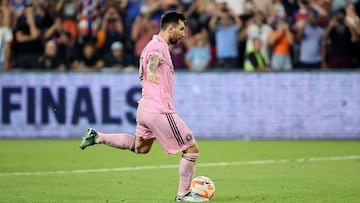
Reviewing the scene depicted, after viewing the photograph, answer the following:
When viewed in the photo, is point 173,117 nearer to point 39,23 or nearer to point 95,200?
point 95,200

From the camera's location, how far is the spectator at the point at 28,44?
2209 centimetres

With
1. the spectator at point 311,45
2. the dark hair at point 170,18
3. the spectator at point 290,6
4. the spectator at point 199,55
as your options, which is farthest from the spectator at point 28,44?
the dark hair at point 170,18

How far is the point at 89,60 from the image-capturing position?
22.2 m

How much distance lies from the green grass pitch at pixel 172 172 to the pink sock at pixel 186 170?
338 mm

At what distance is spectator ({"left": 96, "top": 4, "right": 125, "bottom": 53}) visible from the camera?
22.4 m

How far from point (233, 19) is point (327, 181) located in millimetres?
10222

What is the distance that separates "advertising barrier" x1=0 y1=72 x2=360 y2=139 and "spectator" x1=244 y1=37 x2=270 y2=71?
622 millimetres

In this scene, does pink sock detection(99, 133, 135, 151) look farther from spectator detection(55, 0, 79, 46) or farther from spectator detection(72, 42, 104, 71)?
spectator detection(55, 0, 79, 46)

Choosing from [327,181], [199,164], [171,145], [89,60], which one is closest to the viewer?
[171,145]

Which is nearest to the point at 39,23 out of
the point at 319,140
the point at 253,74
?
the point at 253,74

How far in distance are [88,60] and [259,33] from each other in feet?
13.8

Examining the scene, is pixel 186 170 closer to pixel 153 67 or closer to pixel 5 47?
pixel 153 67

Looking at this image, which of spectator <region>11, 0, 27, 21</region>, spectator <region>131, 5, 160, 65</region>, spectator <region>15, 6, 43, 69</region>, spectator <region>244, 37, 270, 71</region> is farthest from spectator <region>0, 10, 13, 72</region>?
spectator <region>244, 37, 270, 71</region>

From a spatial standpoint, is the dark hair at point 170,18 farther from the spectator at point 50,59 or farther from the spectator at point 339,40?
the spectator at point 50,59
